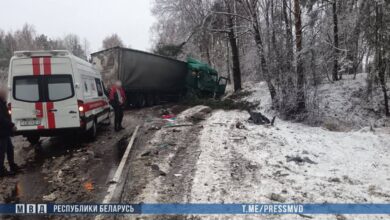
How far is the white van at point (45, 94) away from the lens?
7.63m

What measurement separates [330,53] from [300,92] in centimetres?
278

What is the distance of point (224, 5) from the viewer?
63.5ft

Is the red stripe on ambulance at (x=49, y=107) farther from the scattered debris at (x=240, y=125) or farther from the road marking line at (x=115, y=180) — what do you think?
the scattered debris at (x=240, y=125)

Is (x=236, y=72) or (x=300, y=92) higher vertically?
(x=236, y=72)

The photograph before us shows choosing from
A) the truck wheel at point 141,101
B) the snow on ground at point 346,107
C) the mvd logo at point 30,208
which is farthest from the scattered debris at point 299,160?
the truck wheel at point 141,101

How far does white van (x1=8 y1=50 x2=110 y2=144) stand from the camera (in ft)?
25.0

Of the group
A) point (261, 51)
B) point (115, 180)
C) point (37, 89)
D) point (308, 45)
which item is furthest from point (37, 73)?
point (308, 45)

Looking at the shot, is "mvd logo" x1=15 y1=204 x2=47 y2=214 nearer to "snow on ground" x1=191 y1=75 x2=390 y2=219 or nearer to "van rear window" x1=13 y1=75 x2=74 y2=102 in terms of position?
"snow on ground" x1=191 y1=75 x2=390 y2=219

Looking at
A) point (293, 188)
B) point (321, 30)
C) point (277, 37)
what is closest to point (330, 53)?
point (321, 30)

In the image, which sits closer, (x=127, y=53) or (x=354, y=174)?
(x=354, y=174)

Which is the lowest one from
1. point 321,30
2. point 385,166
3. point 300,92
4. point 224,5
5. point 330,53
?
point 385,166

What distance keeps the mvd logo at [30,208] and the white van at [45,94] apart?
11.0ft

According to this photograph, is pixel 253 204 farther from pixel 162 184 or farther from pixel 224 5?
pixel 224 5

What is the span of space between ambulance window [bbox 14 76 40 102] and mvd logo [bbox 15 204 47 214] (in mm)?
3720
